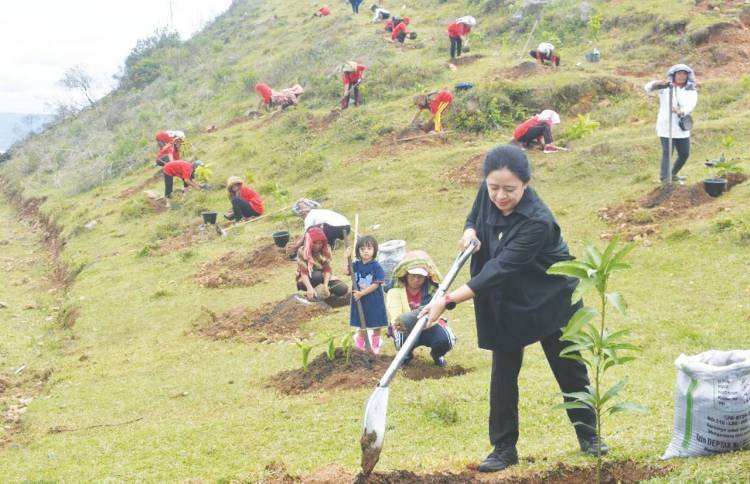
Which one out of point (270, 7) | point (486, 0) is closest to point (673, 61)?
point (486, 0)

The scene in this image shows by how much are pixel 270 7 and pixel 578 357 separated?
176 ft

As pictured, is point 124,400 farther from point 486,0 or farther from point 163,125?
point 163,125

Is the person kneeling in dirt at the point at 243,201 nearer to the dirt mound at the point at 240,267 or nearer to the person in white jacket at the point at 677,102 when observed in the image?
the dirt mound at the point at 240,267

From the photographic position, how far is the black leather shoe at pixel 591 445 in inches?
163

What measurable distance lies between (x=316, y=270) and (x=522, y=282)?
711cm

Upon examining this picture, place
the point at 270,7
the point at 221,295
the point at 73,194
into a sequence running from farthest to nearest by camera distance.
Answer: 1. the point at 270,7
2. the point at 73,194
3. the point at 221,295

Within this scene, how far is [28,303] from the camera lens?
16.0m

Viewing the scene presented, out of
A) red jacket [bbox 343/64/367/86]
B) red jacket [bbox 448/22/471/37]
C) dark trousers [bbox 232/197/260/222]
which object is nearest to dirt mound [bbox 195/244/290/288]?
dark trousers [bbox 232/197/260/222]

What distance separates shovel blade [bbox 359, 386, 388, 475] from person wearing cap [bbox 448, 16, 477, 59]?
2273cm

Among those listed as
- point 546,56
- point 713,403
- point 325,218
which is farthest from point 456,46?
point 713,403

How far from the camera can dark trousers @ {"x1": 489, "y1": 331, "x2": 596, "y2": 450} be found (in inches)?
161

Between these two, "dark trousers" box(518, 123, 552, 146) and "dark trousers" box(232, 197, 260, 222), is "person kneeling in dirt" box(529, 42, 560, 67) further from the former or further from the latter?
"dark trousers" box(232, 197, 260, 222)

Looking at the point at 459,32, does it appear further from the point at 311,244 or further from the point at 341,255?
the point at 311,244

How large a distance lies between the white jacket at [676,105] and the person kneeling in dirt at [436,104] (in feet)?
26.0
